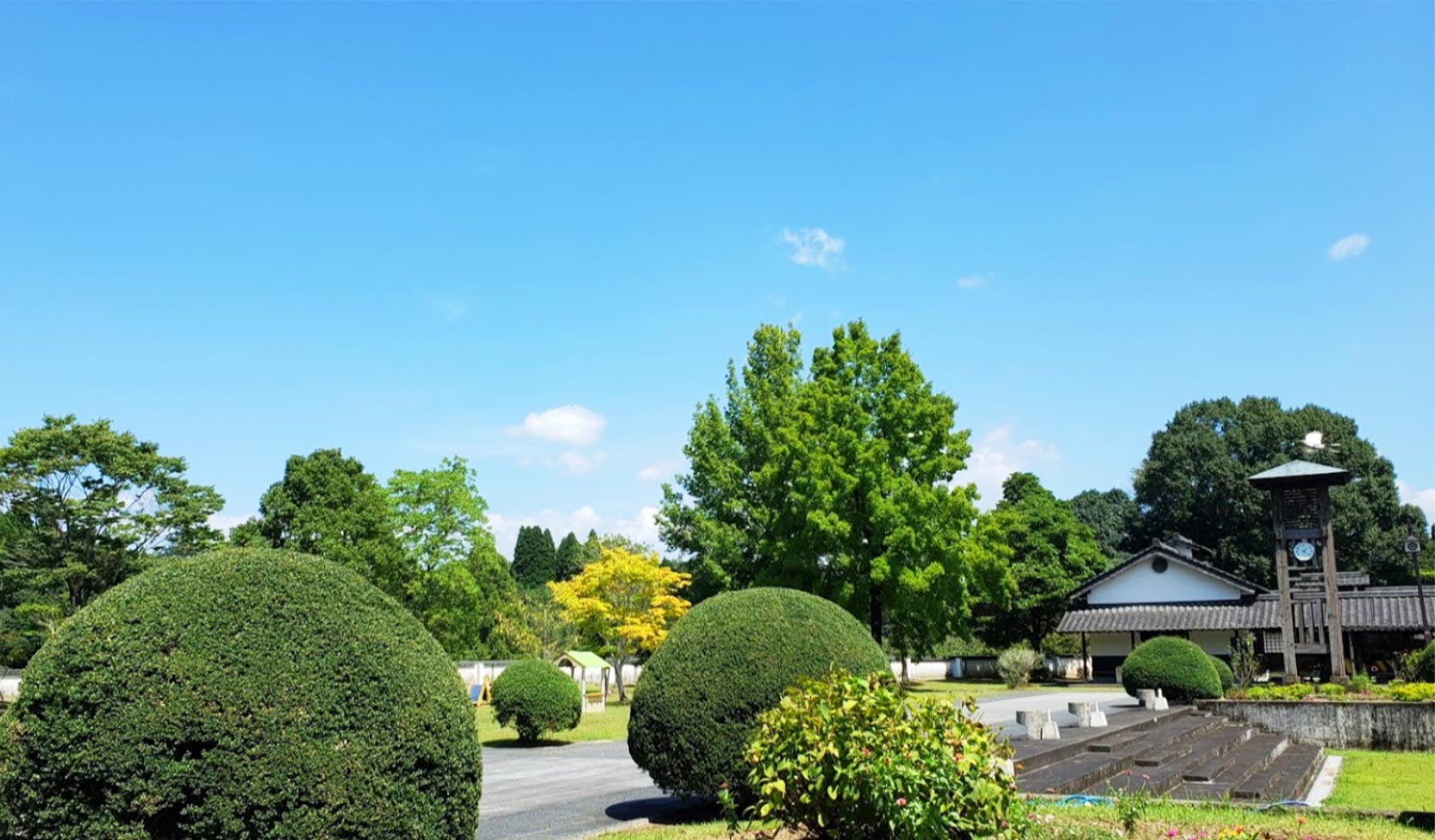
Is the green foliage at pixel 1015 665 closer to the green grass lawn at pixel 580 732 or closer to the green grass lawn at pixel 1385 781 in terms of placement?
the green grass lawn at pixel 580 732

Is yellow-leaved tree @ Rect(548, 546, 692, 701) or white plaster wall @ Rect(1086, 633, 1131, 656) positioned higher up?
yellow-leaved tree @ Rect(548, 546, 692, 701)

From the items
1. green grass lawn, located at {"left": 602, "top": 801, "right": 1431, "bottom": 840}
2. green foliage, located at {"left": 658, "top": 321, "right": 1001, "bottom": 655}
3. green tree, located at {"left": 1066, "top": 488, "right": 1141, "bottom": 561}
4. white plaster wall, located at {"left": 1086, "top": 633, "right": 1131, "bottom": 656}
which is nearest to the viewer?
green grass lawn, located at {"left": 602, "top": 801, "right": 1431, "bottom": 840}

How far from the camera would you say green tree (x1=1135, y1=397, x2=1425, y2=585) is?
56094 millimetres

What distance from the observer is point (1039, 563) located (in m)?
51.0

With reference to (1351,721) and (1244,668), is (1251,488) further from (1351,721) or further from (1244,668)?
(1351,721)

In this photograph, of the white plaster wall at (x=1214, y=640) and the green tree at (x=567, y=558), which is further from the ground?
the green tree at (x=567, y=558)

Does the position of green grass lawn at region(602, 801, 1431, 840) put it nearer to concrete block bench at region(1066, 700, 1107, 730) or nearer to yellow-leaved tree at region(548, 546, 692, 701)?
concrete block bench at region(1066, 700, 1107, 730)

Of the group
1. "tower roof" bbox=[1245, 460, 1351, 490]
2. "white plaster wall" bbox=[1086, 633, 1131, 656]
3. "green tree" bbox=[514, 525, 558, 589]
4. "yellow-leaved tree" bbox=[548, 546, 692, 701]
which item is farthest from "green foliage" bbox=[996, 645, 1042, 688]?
"green tree" bbox=[514, 525, 558, 589]

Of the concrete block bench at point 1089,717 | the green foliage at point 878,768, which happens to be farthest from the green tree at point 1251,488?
the green foliage at point 878,768

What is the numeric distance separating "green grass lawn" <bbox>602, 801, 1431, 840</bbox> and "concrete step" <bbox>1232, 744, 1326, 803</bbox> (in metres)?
2.20

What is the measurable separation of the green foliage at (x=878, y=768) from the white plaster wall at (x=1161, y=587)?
42.0 meters

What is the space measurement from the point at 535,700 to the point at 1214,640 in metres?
34.3

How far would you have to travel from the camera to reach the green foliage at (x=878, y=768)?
5949 mm

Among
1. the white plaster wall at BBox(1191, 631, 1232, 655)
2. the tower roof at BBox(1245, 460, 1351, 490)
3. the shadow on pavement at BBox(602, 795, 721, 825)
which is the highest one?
the tower roof at BBox(1245, 460, 1351, 490)
